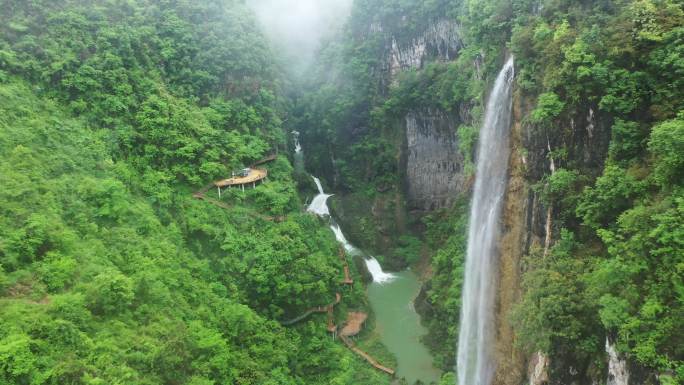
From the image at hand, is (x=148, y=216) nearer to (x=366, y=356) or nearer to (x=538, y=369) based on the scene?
(x=366, y=356)

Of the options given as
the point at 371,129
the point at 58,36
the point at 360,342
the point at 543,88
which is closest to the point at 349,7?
the point at 371,129

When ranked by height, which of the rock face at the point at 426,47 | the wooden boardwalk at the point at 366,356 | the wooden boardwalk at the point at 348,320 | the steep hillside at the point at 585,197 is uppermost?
the rock face at the point at 426,47

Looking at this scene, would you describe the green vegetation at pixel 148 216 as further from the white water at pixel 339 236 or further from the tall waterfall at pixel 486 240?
the tall waterfall at pixel 486 240

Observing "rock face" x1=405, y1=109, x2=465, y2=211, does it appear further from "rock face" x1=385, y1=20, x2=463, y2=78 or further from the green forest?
"rock face" x1=385, y1=20, x2=463, y2=78

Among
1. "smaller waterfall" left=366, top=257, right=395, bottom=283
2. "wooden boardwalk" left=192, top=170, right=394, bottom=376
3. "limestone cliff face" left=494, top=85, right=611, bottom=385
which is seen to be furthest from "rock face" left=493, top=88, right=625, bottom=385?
"smaller waterfall" left=366, top=257, right=395, bottom=283

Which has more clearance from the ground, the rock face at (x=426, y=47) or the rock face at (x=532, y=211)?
the rock face at (x=426, y=47)

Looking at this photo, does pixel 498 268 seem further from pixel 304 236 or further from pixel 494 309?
pixel 304 236


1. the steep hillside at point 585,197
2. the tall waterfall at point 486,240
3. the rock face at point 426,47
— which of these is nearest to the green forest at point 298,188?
the steep hillside at point 585,197
